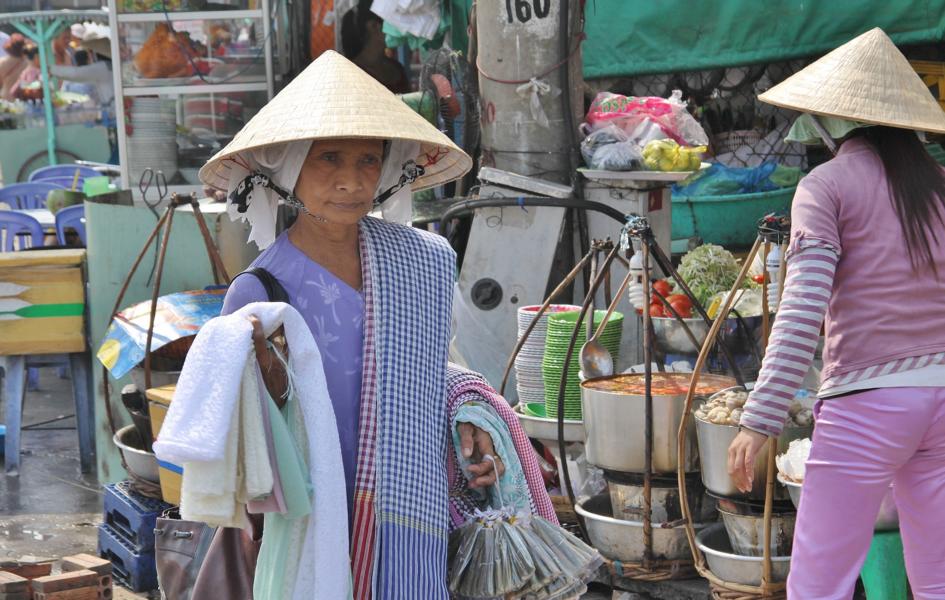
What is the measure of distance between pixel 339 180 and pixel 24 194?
7.90 metres

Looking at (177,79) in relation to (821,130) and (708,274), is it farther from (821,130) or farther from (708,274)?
(821,130)

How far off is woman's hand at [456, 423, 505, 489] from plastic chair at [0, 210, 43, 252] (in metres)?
6.06

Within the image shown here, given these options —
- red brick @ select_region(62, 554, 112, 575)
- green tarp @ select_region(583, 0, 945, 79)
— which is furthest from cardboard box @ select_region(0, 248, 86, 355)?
green tarp @ select_region(583, 0, 945, 79)

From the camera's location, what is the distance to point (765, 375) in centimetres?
303

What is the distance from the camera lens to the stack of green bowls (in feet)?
16.2

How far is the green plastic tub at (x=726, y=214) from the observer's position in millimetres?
8250

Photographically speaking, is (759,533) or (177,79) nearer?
(759,533)

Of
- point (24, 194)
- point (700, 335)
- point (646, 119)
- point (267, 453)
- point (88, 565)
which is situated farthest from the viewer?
point (24, 194)

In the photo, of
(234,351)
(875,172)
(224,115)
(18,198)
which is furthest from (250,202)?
(18,198)

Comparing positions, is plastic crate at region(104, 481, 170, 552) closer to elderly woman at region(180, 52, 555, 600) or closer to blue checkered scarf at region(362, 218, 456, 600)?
elderly woman at region(180, 52, 555, 600)

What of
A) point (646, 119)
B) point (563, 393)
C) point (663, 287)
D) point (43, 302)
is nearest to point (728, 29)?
point (646, 119)

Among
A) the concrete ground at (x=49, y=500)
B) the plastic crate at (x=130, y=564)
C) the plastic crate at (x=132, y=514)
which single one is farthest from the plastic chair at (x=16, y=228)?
the plastic crate at (x=130, y=564)

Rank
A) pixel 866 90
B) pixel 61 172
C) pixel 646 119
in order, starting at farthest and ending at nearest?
1. pixel 61 172
2. pixel 646 119
3. pixel 866 90

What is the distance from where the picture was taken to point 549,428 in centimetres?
492
